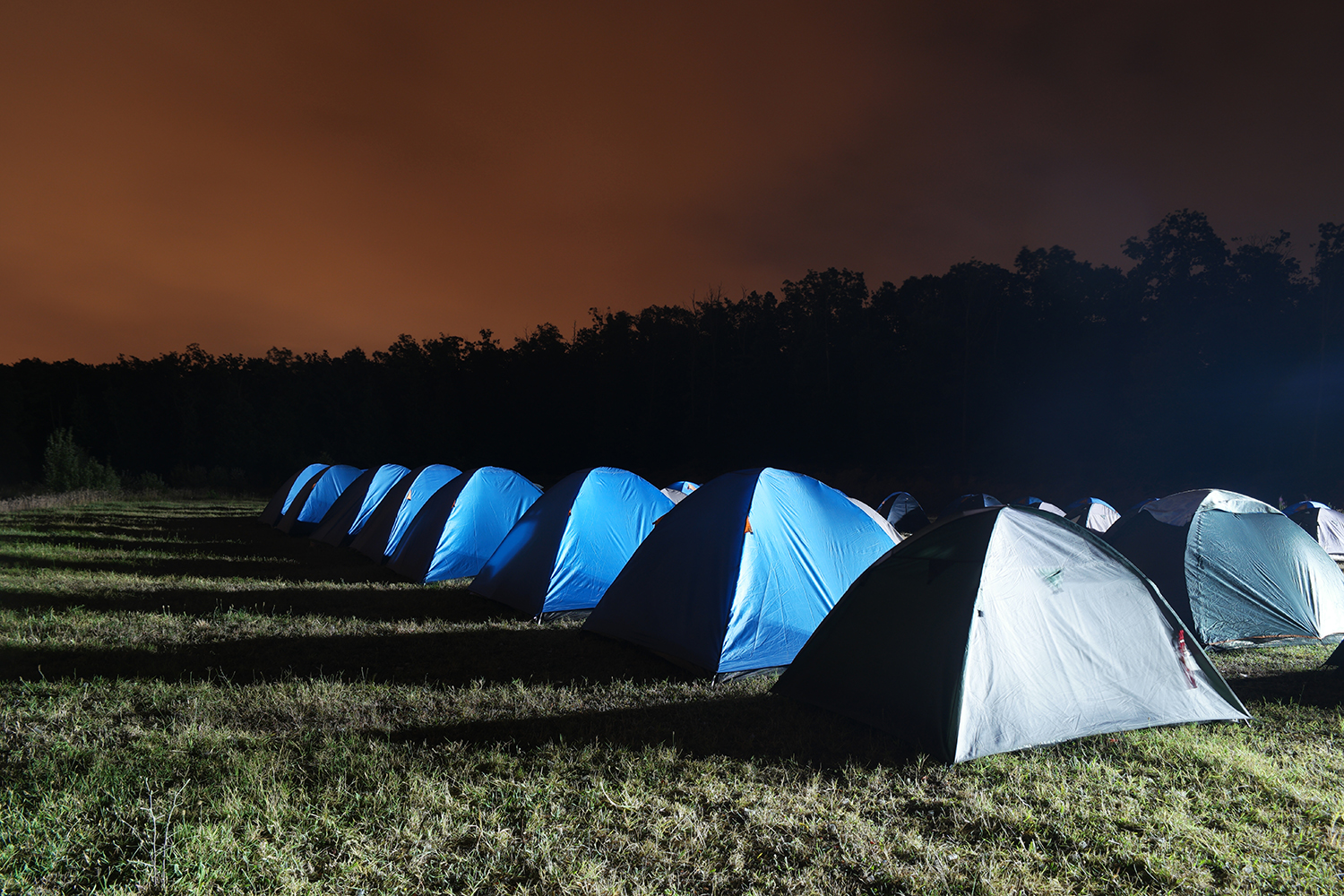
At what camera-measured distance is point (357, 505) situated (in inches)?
609

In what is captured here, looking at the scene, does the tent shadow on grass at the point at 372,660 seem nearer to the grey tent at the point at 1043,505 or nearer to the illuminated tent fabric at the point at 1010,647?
the illuminated tent fabric at the point at 1010,647

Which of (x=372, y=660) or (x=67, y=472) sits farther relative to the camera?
(x=67, y=472)

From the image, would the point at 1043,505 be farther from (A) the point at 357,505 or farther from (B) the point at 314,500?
(B) the point at 314,500

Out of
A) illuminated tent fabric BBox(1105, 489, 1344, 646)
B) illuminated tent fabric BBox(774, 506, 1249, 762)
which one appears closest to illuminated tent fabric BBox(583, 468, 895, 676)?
illuminated tent fabric BBox(774, 506, 1249, 762)

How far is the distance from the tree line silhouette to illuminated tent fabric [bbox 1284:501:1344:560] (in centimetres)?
1726

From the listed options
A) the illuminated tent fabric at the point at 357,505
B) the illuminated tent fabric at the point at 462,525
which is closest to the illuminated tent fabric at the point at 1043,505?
the illuminated tent fabric at the point at 462,525

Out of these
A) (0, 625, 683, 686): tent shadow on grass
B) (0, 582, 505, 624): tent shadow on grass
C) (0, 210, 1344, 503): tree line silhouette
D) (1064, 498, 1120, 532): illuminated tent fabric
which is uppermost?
(0, 210, 1344, 503): tree line silhouette

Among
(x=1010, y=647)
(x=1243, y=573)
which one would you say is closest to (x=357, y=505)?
(x=1010, y=647)

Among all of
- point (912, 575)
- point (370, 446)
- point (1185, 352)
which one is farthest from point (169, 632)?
point (370, 446)

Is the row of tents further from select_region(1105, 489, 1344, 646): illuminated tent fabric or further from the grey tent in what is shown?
the grey tent

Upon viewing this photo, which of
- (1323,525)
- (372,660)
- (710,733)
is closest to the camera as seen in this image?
(710,733)

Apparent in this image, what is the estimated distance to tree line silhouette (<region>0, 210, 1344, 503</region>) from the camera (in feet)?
107

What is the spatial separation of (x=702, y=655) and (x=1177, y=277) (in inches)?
1573

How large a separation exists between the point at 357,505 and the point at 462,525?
5479 millimetres
